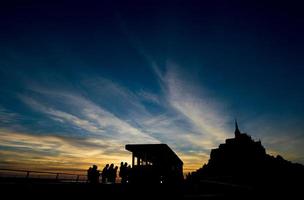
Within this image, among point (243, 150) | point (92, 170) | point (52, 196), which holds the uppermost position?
point (243, 150)

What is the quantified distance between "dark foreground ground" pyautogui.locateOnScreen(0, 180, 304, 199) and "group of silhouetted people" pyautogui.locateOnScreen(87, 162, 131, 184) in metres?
2.38

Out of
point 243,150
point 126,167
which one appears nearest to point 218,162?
point 243,150

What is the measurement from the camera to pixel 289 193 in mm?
8477

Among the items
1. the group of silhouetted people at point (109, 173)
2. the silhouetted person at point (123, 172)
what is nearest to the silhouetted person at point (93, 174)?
the group of silhouetted people at point (109, 173)

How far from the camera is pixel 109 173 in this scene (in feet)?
55.6

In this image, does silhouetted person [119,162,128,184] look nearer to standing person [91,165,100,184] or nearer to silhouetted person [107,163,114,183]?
silhouetted person [107,163,114,183]

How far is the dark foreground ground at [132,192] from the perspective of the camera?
833cm

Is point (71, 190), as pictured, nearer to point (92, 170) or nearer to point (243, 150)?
point (92, 170)

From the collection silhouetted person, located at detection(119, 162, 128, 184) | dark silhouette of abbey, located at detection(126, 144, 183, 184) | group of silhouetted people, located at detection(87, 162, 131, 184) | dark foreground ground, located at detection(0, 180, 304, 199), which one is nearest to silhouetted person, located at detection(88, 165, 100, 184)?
group of silhouetted people, located at detection(87, 162, 131, 184)

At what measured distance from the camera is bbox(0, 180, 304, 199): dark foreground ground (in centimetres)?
833

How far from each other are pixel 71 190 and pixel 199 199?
7.78 m

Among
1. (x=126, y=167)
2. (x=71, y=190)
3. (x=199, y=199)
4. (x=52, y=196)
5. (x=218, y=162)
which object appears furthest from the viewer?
(x=218, y=162)

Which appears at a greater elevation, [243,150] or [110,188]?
[243,150]

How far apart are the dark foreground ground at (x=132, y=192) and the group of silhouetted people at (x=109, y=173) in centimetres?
238
